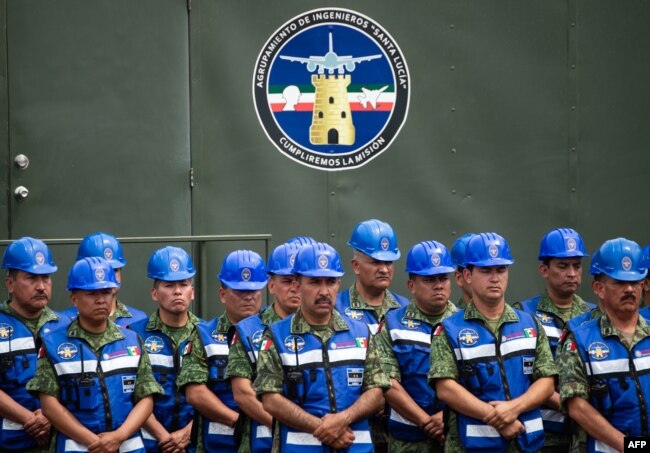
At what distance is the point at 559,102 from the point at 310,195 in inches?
73.8

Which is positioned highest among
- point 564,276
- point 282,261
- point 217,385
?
point 282,261

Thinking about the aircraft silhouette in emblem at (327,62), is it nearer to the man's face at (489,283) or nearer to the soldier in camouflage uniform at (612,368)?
the man's face at (489,283)

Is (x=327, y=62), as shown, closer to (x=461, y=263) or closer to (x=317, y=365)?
(x=461, y=263)

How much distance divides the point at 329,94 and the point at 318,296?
2.63 meters

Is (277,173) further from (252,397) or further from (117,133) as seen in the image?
(252,397)

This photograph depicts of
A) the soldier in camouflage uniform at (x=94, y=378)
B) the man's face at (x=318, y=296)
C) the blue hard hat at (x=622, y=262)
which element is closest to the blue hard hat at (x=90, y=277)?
the soldier in camouflage uniform at (x=94, y=378)

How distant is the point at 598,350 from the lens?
19.8 feet

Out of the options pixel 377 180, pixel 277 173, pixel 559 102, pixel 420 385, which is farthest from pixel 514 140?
pixel 420 385

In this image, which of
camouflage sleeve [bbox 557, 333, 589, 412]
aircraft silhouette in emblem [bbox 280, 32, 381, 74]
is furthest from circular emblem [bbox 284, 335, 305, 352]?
aircraft silhouette in emblem [bbox 280, 32, 381, 74]

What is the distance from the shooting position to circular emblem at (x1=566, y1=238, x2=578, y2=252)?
24.3 ft

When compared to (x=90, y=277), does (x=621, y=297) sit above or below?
below

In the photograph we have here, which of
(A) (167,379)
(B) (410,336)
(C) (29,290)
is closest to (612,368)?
(B) (410,336)

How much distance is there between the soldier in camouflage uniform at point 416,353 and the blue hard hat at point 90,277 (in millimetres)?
1440

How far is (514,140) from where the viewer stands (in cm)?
855
